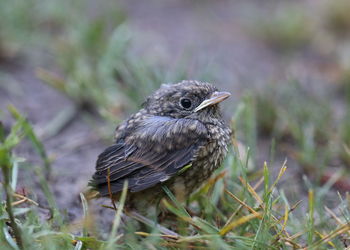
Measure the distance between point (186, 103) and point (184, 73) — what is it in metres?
1.25

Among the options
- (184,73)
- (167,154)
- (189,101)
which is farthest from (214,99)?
(184,73)

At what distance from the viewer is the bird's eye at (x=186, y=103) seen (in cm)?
310

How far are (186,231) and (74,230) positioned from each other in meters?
0.59

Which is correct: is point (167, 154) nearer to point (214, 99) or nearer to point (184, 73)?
point (214, 99)

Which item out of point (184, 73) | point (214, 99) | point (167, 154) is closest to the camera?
point (167, 154)

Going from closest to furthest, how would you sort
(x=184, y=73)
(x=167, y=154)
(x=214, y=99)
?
(x=167, y=154) < (x=214, y=99) < (x=184, y=73)

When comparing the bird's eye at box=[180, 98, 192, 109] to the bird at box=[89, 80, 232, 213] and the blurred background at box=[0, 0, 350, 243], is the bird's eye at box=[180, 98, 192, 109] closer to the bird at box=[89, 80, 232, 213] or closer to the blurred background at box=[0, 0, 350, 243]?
the bird at box=[89, 80, 232, 213]

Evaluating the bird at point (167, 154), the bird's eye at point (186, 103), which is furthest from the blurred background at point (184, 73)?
the bird's eye at point (186, 103)

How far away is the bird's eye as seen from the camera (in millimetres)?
3100

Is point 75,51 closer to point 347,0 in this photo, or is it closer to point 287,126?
point 287,126

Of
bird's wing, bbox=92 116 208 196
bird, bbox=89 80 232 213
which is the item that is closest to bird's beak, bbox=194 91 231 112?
bird, bbox=89 80 232 213

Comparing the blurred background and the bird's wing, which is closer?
the bird's wing

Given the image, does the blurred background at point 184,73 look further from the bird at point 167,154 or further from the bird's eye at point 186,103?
the bird's eye at point 186,103

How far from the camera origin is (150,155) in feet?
9.56
